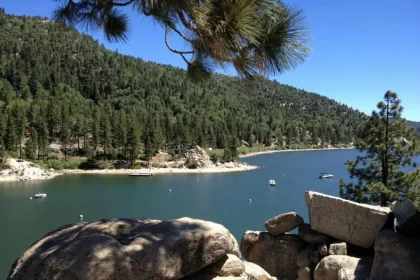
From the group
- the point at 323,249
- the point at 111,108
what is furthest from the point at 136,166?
the point at 323,249

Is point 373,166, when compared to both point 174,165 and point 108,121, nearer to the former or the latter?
point 174,165

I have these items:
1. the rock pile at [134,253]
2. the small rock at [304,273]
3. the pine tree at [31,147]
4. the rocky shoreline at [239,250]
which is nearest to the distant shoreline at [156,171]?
the pine tree at [31,147]

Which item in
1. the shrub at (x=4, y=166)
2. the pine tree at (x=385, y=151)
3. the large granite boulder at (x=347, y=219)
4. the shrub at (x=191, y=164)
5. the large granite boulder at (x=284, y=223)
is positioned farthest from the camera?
the shrub at (x=191, y=164)

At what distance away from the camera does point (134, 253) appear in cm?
442

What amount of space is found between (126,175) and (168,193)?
71.7ft

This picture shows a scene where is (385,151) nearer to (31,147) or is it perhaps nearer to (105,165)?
(105,165)

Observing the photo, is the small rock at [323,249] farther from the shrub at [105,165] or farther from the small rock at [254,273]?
the shrub at [105,165]

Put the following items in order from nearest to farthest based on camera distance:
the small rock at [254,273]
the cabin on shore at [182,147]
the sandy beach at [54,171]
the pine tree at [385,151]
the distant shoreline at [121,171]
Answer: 1. the small rock at [254,273]
2. the pine tree at [385,151]
3. the distant shoreline at [121,171]
4. the sandy beach at [54,171]
5. the cabin on shore at [182,147]

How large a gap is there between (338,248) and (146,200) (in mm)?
40491

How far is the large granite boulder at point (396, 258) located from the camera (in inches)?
243

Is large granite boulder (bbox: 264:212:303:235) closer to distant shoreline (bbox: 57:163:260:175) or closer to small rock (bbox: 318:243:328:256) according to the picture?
small rock (bbox: 318:243:328:256)

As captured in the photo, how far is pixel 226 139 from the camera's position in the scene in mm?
109062

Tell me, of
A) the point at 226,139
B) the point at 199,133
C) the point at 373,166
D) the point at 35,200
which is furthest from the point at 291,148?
the point at 373,166

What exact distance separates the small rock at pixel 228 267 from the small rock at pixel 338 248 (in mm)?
3135
